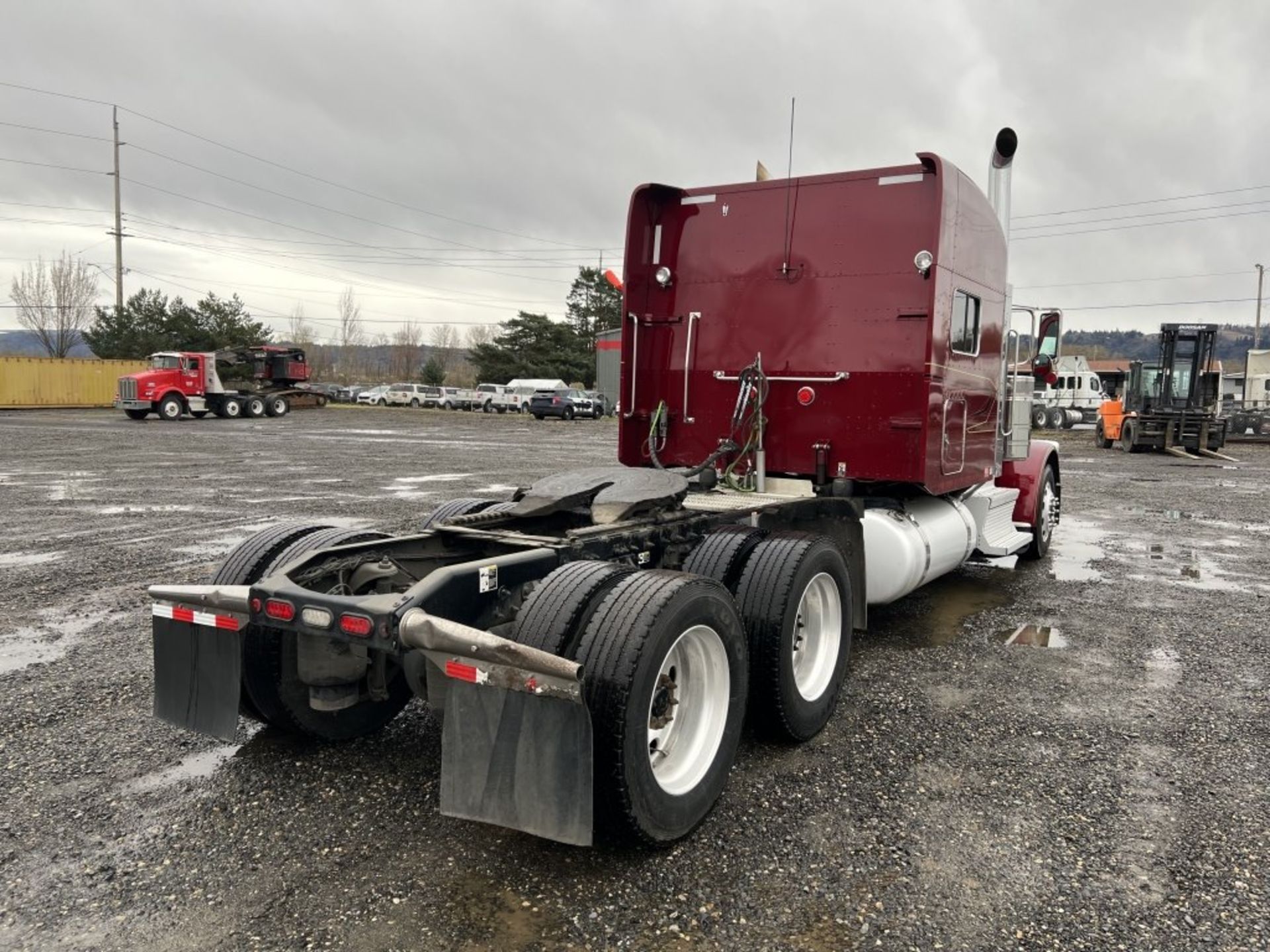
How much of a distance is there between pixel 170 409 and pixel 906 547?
3792 cm

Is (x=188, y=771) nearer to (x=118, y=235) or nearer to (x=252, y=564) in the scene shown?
(x=252, y=564)

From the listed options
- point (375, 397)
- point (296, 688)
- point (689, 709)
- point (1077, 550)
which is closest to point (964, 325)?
point (689, 709)

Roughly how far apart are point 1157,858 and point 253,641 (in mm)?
3621

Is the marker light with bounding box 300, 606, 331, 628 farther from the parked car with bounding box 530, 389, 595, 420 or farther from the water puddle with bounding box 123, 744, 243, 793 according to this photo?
the parked car with bounding box 530, 389, 595, 420

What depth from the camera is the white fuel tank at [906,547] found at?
5922 mm

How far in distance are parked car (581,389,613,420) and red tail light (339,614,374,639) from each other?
44.2 m

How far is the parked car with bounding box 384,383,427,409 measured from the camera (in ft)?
198

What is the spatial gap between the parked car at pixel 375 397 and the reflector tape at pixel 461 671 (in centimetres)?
6052

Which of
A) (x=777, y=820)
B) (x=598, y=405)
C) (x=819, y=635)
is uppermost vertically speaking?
(x=598, y=405)

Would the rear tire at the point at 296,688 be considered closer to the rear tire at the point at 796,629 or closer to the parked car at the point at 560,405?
the rear tire at the point at 796,629

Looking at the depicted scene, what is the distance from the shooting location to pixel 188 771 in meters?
3.86

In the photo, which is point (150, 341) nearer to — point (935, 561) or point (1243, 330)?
point (935, 561)

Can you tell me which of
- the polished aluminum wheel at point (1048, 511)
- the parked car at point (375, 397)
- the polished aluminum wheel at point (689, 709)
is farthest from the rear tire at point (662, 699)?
the parked car at point (375, 397)

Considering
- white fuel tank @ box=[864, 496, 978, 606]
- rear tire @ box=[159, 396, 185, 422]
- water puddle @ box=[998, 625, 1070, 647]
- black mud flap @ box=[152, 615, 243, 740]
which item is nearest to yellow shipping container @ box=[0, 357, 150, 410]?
rear tire @ box=[159, 396, 185, 422]
